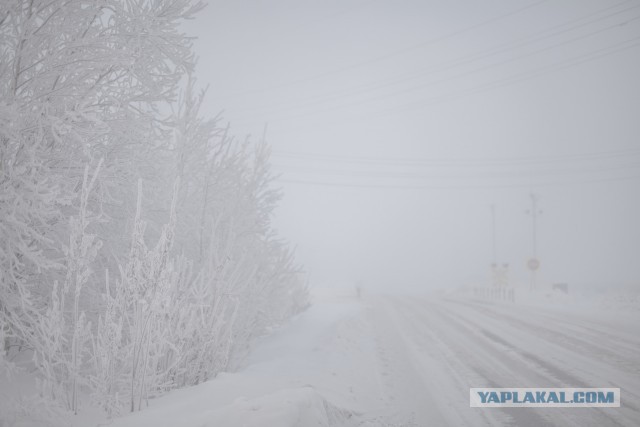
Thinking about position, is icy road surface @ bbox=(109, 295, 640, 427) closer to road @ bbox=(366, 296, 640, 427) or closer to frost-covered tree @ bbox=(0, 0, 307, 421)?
road @ bbox=(366, 296, 640, 427)

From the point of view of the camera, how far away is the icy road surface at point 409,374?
3314 millimetres

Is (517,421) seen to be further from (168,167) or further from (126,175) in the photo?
(168,167)

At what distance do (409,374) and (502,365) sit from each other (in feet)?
6.30

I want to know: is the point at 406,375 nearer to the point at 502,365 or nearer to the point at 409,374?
the point at 409,374

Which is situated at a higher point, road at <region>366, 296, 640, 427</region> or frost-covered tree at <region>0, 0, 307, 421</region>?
frost-covered tree at <region>0, 0, 307, 421</region>

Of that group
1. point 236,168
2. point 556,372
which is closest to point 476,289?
point 556,372

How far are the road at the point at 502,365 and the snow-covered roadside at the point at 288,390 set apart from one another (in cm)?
52

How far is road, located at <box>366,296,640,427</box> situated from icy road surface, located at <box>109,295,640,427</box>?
0.8 inches

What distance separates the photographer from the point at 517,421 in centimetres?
448

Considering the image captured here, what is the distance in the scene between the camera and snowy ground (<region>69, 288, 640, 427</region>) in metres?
3.31

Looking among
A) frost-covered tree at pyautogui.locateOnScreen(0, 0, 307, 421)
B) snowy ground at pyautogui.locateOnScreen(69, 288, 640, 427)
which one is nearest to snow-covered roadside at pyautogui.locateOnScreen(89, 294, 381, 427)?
snowy ground at pyautogui.locateOnScreen(69, 288, 640, 427)

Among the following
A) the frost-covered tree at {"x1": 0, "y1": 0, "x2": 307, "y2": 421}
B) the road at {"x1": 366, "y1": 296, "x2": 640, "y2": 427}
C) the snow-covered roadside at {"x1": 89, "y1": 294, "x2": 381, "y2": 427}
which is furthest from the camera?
the road at {"x1": 366, "y1": 296, "x2": 640, "y2": 427}

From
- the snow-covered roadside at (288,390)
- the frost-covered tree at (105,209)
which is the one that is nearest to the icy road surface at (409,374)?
the snow-covered roadside at (288,390)

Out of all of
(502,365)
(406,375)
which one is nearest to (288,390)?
(406,375)
